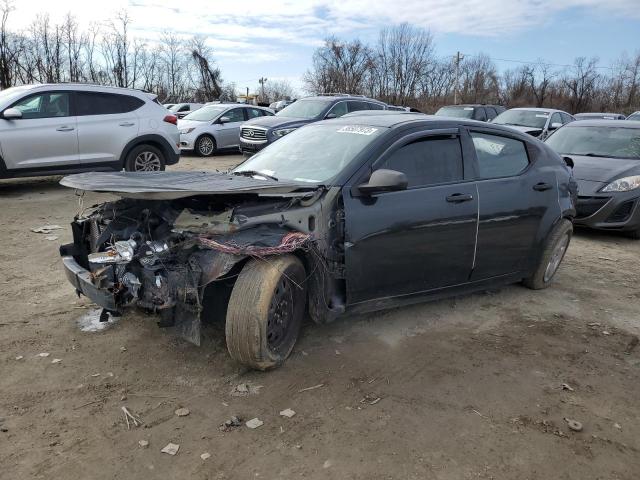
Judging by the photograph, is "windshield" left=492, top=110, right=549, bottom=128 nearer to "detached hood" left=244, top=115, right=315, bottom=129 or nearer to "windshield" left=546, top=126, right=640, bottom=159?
"windshield" left=546, top=126, right=640, bottom=159

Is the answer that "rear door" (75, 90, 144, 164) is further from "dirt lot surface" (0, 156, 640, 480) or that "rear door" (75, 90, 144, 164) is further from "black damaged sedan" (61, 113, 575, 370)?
"black damaged sedan" (61, 113, 575, 370)

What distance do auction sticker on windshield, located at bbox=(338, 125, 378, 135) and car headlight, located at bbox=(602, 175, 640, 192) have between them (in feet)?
16.0

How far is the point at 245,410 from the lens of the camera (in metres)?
3.14

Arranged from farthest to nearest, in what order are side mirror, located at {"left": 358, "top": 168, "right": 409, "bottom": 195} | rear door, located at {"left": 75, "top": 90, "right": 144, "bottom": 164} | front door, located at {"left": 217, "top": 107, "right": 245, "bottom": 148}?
front door, located at {"left": 217, "top": 107, "right": 245, "bottom": 148}
rear door, located at {"left": 75, "top": 90, "right": 144, "bottom": 164}
side mirror, located at {"left": 358, "top": 168, "right": 409, "bottom": 195}

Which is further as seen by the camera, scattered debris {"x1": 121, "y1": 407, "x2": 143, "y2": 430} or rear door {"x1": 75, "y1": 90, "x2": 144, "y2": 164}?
rear door {"x1": 75, "y1": 90, "x2": 144, "y2": 164}

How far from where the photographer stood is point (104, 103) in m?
9.42

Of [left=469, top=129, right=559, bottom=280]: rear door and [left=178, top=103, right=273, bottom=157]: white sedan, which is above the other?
[left=178, top=103, right=273, bottom=157]: white sedan

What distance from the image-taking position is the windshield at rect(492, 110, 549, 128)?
1416 cm

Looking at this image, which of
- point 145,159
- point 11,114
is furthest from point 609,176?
point 11,114

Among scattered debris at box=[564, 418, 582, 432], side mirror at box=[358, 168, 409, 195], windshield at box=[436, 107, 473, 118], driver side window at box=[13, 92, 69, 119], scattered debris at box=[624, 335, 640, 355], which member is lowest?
scattered debris at box=[564, 418, 582, 432]

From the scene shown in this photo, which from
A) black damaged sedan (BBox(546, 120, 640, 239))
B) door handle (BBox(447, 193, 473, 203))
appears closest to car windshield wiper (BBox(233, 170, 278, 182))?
door handle (BBox(447, 193, 473, 203))

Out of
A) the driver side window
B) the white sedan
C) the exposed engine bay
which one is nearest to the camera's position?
the exposed engine bay

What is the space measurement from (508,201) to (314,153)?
1748 mm

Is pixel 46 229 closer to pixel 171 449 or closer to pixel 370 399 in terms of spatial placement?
pixel 171 449
